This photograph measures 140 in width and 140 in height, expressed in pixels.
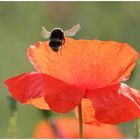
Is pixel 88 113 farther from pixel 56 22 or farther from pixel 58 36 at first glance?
pixel 56 22

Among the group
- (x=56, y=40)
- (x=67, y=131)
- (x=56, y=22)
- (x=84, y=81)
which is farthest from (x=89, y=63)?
(x=56, y=22)

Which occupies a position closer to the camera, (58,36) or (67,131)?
(58,36)

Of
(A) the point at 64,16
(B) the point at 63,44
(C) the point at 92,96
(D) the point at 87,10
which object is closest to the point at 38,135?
(B) the point at 63,44

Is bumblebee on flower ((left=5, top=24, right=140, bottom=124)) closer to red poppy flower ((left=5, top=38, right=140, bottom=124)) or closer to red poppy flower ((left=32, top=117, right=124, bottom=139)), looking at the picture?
red poppy flower ((left=5, top=38, right=140, bottom=124))

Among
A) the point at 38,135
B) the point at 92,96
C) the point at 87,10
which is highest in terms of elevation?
the point at 92,96

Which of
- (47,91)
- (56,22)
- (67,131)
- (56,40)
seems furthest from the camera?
(56,22)

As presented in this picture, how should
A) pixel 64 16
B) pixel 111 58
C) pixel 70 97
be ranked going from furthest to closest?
pixel 64 16
pixel 111 58
pixel 70 97

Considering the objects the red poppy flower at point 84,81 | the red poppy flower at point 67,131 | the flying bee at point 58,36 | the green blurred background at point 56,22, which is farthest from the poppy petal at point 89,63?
the green blurred background at point 56,22

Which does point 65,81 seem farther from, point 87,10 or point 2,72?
point 87,10
